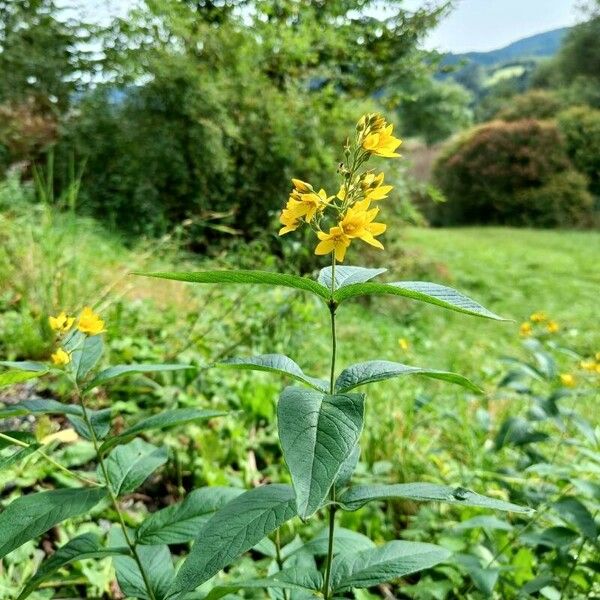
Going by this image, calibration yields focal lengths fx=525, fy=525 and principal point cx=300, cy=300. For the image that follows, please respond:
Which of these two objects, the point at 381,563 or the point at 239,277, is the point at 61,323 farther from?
the point at 381,563

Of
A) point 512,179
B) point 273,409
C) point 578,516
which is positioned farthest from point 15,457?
point 512,179

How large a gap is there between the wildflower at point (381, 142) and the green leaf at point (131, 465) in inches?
21.4

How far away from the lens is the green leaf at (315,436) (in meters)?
0.42

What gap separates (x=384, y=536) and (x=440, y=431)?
75 centimetres

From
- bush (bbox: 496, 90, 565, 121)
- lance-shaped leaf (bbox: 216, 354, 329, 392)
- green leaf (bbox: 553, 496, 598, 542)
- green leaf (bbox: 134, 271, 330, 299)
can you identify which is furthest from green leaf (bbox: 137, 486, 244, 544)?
bush (bbox: 496, 90, 565, 121)

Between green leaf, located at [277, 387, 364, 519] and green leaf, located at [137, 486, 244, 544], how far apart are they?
279 millimetres

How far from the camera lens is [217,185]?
5227 millimetres

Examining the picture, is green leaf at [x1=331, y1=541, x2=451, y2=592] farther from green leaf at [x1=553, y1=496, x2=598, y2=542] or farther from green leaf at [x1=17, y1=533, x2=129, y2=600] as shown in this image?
green leaf at [x1=553, y1=496, x2=598, y2=542]

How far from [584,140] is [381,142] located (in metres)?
13.8

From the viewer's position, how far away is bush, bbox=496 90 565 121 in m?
14.0

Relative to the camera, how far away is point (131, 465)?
0.81 m

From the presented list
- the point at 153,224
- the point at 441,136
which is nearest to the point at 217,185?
the point at 153,224

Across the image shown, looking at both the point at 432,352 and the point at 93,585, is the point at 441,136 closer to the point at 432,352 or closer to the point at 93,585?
the point at 432,352

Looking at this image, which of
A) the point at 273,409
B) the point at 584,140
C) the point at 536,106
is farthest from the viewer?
the point at 536,106
